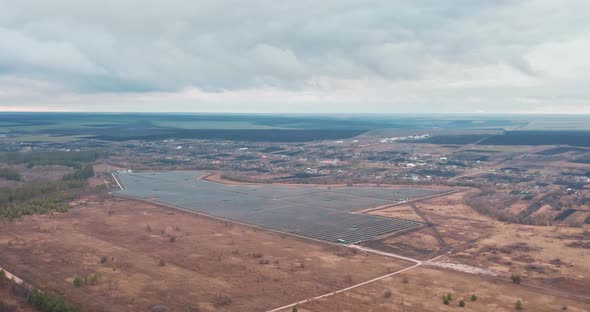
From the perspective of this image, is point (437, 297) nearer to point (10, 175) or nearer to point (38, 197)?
point (38, 197)

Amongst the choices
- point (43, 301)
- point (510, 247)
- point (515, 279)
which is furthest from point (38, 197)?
point (515, 279)

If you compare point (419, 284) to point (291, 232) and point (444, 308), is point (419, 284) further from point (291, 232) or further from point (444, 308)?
point (291, 232)

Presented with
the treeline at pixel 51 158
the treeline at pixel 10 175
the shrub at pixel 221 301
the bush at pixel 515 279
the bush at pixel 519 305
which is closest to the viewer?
the bush at pixel 519 305

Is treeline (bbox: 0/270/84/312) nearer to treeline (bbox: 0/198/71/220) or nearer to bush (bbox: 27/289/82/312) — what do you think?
bush (bbox: 27/289/82/312)

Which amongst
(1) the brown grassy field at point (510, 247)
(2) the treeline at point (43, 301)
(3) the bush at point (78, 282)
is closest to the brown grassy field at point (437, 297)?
(1) the brown grassy field at point (510, 247)

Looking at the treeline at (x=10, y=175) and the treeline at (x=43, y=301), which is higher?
the treeline at (x=10, y=175)

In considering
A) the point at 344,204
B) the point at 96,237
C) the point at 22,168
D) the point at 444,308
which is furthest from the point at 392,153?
the point at 444,308

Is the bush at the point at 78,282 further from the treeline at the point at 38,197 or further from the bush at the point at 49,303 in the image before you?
the treeline at the point at 38,197

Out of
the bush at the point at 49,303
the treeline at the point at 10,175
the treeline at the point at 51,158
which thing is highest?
the treeline at the point at 51,158

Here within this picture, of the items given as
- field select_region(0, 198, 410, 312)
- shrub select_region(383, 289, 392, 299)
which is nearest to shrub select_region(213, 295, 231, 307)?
field select_region(0, 198, 410, 312)
